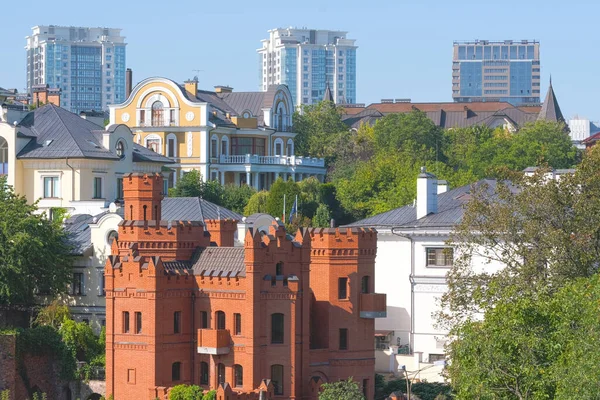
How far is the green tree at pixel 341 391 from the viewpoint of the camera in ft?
195

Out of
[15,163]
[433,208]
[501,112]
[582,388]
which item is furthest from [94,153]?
[501,112]

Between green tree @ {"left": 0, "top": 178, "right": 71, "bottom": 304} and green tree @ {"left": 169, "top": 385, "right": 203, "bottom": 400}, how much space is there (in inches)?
509

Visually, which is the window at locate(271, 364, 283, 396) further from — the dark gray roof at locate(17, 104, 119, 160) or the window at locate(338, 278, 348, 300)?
the dark gray roof at locate(17, 104, 119, 160)

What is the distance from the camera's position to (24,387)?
6619cm

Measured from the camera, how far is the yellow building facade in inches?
4065

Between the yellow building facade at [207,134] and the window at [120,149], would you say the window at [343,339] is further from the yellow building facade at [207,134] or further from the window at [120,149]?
the yellow building facade at [207,134]

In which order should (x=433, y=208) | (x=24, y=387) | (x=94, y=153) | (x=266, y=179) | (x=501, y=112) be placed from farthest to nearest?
1. (x=501, y=112)
2. (x=266, y=179)
3. (x=94, y=153)
4. (x=433, y=208)
5. (x=24, y=387)

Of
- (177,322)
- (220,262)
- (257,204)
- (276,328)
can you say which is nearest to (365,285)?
(276,328)

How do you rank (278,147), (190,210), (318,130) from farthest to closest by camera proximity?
(318,130), (278,147), (190,210)

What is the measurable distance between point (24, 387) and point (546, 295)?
24.2 m

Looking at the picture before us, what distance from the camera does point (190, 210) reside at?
2987 inches

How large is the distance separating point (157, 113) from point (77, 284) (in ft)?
108

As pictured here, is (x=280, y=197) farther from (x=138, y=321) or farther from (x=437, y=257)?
(x=138, y=321)

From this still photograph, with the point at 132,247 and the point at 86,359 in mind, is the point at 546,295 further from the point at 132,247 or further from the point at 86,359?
the point at 86,359
